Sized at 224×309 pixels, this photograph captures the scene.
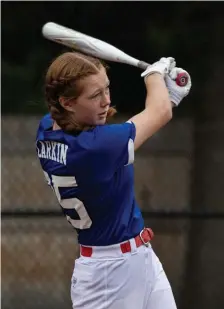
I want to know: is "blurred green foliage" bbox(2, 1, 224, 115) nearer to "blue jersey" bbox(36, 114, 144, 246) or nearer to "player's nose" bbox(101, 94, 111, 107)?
"blue jersey" bbox(36, 114, 144, 246)

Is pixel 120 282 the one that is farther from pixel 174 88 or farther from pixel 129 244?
pixel 174 88

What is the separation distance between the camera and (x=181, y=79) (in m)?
3.19

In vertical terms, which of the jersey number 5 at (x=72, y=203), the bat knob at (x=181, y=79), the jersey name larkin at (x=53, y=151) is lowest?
the jersey number 5 at (x=72, y=203)

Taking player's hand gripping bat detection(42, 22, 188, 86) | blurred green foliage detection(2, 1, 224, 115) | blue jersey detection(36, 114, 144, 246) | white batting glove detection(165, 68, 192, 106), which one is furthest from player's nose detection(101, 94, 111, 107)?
blurred green foliage detection(2, 1, 224, 115)

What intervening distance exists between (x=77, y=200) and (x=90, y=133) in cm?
24

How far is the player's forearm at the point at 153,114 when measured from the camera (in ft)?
9.83

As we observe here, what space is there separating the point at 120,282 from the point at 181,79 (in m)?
0.73

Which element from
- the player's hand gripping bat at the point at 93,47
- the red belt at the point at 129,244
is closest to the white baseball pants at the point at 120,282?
the red belt at the point at 129,244

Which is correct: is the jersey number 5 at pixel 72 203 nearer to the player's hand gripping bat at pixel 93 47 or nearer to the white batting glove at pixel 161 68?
the white batting glove at pixel 161 68

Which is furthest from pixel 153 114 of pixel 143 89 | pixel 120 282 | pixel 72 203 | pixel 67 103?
pixel 143 89

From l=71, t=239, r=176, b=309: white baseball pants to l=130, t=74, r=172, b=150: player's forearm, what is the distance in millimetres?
376

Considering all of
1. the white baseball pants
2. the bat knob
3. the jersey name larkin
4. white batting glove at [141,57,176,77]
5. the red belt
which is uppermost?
white batting glove at [141,57,176,77]

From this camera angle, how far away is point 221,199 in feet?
16.6

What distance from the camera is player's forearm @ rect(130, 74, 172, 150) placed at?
2996 mm
